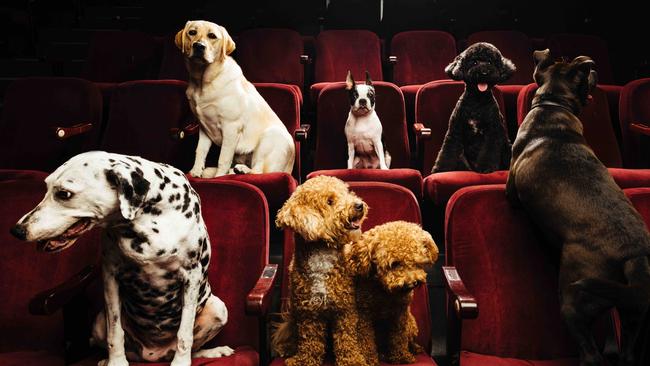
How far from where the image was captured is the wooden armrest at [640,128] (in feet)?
9.32

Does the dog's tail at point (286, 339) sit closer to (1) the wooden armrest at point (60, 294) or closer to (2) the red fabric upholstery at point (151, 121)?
(1) the wooden armrest at point (60, 294)

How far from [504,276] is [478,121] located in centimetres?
108

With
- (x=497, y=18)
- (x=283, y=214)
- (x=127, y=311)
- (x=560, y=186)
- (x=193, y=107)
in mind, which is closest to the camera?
(x=283, y=214)

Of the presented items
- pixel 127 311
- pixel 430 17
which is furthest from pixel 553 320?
pixel 430 17

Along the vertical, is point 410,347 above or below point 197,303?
below

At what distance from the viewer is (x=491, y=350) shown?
1.96m

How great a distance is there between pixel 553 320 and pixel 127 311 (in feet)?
4.74

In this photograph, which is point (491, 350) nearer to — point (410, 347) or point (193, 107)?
point (410, 347)

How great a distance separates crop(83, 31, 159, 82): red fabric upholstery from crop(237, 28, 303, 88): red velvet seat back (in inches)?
30.8

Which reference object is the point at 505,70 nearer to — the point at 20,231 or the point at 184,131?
the point at 184,131

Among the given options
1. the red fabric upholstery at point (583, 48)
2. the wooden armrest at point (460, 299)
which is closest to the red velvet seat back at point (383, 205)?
the wooden armrest at point (460, 299)

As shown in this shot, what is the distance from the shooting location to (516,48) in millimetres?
4527

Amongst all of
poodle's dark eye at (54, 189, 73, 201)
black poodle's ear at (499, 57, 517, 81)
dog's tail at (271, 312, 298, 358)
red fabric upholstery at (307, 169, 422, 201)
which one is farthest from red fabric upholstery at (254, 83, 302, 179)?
poodle's dark eye at (54, 189, 73, 201)

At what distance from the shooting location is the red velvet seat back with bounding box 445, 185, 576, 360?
6.40 ft
